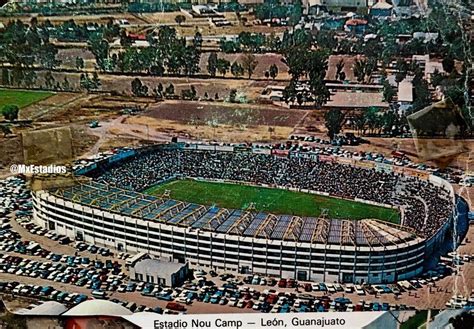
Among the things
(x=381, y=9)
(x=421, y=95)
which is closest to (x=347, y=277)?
(x=421, y=95)

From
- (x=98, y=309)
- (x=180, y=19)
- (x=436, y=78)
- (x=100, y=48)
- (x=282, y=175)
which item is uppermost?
(x=180, y=19)

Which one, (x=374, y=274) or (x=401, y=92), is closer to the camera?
(x=374, y=274)

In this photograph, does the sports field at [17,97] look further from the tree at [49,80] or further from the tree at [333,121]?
the tree at [333,121]

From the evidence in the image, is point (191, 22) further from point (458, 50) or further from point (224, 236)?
point (458, 50)

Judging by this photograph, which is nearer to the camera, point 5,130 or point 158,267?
point 158,267

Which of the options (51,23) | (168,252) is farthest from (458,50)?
(51,23)

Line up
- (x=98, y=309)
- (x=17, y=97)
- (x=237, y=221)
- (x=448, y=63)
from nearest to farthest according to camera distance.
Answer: (x=98, y=309), (x=237, y=221), (x=17, y=97), (x=448, y=63)

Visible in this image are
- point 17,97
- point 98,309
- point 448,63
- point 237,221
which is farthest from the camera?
point 448,63

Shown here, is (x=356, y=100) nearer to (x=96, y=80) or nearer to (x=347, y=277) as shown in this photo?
(x=347, y=277)
